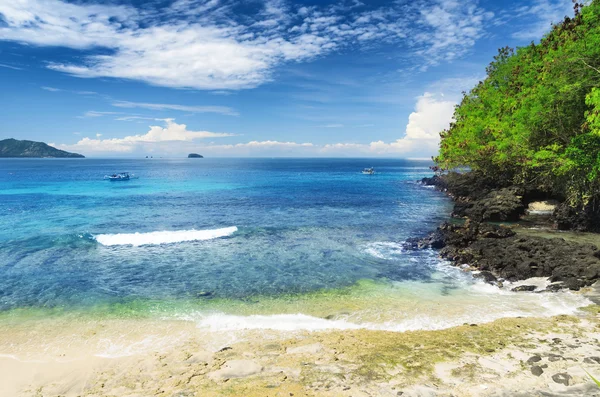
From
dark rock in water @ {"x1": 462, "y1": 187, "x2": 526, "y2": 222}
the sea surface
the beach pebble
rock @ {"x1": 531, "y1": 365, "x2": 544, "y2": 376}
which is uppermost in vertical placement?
dark rock in water @ {"x1": 462, "y1": 187, "x2": 526, "y2": 222}

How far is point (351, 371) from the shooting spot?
9336mm

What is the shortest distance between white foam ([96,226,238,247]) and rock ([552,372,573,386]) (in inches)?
963

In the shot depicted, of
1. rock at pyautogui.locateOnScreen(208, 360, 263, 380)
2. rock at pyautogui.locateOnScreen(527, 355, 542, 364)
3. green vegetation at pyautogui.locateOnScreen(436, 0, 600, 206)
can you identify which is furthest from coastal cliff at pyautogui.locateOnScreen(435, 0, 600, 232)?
rock at pyautogui.locateOnScreen(208, 360, 263, 380)

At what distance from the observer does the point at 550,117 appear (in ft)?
84.7

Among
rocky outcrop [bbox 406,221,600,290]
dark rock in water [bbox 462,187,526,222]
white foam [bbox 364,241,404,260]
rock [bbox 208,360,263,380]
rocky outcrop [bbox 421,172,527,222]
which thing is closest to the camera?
rock [bbox 208,360,263,380]

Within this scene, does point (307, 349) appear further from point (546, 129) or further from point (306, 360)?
point (546, 129)

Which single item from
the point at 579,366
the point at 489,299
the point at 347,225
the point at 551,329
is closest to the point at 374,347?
the point at 579,366

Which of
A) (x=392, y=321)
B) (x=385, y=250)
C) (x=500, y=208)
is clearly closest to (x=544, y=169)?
(x=500, y=208)

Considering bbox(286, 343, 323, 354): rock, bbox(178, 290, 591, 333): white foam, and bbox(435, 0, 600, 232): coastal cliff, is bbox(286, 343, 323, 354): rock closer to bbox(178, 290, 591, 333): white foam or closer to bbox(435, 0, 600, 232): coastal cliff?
bbox(178, 290, 591, 333): white foam

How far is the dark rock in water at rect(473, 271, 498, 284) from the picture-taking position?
17.1m

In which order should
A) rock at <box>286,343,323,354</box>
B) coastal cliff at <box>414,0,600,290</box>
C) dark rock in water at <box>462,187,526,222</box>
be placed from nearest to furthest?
rock at <box>286,343,323,354</box> → coastal cliff at <box>414,0,600,290</box> → dark rock in water at <box>462,187,526,222</box>

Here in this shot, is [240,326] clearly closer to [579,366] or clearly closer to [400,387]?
[400,387]

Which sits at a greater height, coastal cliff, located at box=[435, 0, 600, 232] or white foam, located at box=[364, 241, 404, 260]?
coastal cliff, located at box=[435, 0, 600, 232]

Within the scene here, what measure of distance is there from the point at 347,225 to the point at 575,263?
1847 cm
